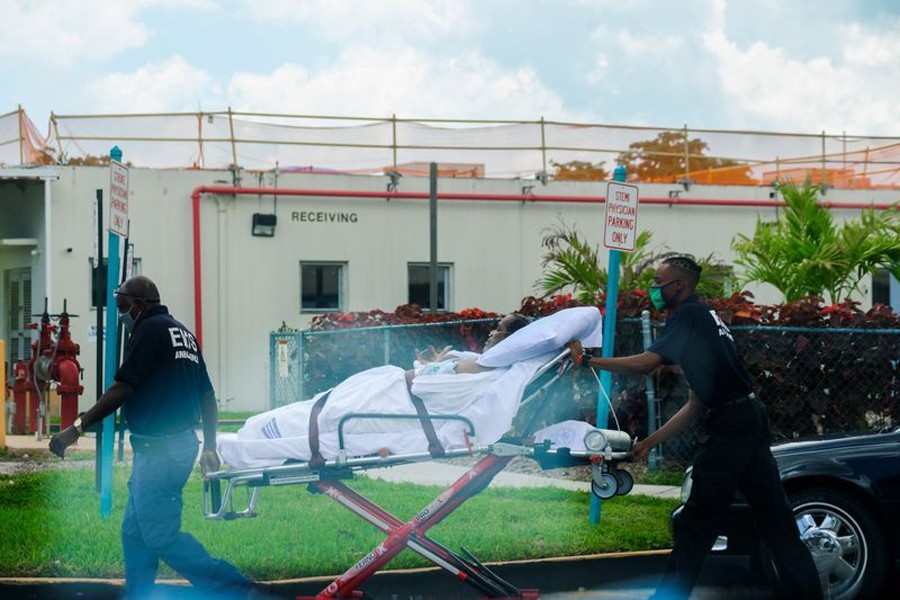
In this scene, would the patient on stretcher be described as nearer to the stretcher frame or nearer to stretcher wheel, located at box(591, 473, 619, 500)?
the stretcher frame

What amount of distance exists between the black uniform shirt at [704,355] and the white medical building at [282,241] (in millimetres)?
15540

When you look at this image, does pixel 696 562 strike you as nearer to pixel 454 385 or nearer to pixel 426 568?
pixel 454 385

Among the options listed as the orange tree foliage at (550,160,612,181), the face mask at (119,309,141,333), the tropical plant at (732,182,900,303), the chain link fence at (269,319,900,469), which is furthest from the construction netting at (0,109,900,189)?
the face mask at (119,309,141,333)

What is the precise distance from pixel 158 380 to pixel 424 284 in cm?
1697

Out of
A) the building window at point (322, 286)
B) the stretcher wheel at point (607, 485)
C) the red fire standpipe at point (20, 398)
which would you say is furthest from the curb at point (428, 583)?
the building window at point (322, 286)

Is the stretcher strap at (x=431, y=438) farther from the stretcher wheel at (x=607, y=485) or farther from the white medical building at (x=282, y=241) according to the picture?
the white medical building at (x=282, y=241)

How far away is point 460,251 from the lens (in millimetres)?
23359

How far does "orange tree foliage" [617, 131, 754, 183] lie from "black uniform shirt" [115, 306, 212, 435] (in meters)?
18.6

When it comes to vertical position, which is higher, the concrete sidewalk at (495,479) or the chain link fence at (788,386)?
the chain link fence at (788,386)

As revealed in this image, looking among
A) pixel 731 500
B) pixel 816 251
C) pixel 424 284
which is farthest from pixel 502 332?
pixel 424 284

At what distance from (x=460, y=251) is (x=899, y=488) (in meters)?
16.2

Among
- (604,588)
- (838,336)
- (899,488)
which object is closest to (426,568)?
(604,588)

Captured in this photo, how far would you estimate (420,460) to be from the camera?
6.61 metres

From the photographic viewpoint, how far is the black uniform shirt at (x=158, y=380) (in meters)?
6.75
